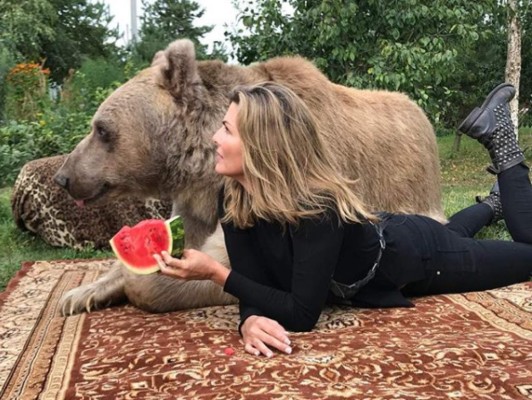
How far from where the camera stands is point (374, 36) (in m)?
11.3

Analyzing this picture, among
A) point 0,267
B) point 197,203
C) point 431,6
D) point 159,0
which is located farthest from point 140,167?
point 159,0

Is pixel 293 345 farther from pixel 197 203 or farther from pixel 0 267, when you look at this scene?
pixel 0 267

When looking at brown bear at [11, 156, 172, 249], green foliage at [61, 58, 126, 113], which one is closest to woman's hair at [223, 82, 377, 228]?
brown bear at [11, 156, 172, 249]

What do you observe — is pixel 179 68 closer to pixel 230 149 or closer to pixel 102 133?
pixel 102 133

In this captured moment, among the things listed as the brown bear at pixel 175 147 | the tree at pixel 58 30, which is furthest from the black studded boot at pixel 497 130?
the tree at pixel 58 30

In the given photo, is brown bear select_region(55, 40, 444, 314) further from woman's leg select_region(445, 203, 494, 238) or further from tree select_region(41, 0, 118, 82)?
tree select_region(41, 0, 118, 82)

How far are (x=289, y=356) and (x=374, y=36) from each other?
921cm

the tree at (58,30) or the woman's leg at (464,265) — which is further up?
the tree at (58,30)

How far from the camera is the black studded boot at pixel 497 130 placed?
4520 mm

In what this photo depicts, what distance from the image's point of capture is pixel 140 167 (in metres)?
4.09

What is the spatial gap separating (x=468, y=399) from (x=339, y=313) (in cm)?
130

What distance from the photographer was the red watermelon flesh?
10.9ft

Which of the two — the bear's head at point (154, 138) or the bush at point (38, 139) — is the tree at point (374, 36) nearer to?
the bush at point (38, 139)

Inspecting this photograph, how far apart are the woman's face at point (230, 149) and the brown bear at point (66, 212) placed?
3.25 metres
